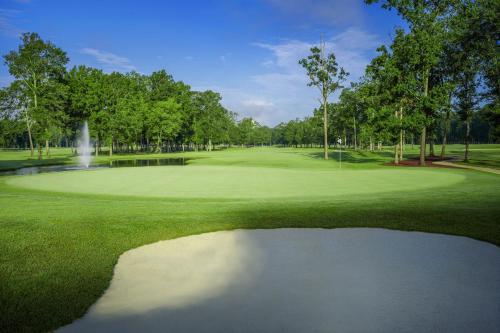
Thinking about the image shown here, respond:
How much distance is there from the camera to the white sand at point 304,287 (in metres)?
4.96

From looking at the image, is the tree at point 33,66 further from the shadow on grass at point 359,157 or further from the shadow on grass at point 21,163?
the shadow on grass at point 359,157

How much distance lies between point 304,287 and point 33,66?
75.4 metres

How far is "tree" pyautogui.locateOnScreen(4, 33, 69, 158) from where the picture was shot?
210 ft

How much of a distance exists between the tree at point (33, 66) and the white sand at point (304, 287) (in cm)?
6881

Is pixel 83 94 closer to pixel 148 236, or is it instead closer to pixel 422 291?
pixel 148 236

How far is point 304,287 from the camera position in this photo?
613cm

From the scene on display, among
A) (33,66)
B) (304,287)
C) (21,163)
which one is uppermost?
(33,66)

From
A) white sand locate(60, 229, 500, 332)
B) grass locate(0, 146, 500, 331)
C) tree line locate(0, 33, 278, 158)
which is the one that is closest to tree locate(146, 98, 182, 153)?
tree line locate(0, 33, 278, 158)

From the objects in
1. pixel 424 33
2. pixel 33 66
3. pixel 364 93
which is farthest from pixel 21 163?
pixel 424 33

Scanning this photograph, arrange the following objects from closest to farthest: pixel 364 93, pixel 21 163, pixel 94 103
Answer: pixel 364 93 → pixel 21 163 → pixel 94 103

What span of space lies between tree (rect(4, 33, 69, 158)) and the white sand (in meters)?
68.8

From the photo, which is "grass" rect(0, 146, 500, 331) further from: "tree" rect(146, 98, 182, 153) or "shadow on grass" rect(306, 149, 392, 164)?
"tree" rect(146, 98, 182, 153)

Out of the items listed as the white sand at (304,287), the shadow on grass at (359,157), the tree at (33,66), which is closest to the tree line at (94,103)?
the tree at (33,66)

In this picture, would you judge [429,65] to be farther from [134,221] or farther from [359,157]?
[134,221]
